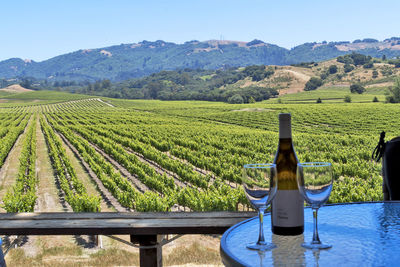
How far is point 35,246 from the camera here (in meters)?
6.75

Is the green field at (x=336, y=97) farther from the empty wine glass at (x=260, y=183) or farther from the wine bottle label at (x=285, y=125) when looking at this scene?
the empty wine glass at (x=260, y=183)

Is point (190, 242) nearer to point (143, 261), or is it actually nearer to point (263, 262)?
point (143, 261)

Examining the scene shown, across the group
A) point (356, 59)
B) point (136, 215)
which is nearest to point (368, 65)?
point (356, 59)

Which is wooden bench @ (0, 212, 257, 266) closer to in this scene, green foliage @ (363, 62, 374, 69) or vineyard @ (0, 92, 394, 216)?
vineyard @ (0, 92, 394, 216)

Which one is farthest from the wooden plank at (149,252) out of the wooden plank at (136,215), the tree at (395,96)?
the tree at (395,96)

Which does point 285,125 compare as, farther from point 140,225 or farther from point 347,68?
Result: point 347,68

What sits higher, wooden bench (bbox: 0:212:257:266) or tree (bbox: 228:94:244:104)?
tree (bbox: 228:94:244:104)

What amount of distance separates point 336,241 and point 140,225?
3.63 ft

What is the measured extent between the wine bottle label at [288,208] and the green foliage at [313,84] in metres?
87.2

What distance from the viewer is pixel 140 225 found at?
206cm

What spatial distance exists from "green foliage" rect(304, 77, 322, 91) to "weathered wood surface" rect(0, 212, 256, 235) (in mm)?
86311

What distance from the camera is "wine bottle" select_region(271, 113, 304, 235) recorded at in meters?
1.15

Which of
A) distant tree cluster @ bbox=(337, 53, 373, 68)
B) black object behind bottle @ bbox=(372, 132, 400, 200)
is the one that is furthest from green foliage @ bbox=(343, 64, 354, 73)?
black object behind bottle @ bbox=(372, 132, 400, 200)

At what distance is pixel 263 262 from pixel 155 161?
14.3 meters
